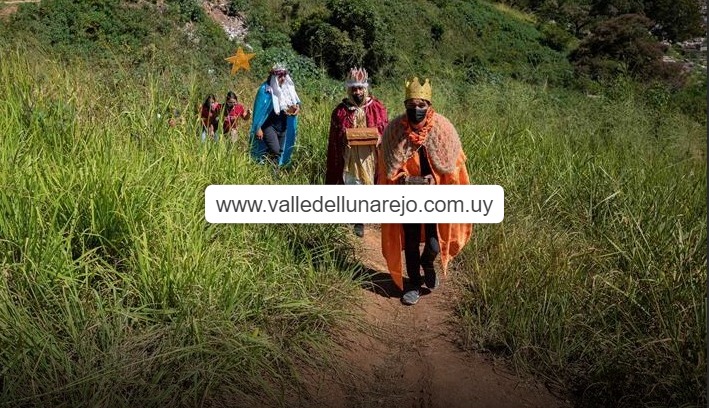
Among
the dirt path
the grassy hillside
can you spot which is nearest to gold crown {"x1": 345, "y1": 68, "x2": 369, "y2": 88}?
the grassy hillside

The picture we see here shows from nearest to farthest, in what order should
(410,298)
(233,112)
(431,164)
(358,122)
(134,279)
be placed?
(134,279), (431,164), (410,298), (358,122), (233,112)

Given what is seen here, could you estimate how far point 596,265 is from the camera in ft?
12.2

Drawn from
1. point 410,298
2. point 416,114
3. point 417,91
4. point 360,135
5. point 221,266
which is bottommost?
point 410,298

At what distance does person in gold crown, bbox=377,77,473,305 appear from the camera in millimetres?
3617

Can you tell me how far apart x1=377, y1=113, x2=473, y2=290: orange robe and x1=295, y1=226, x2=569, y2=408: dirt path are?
41 cm

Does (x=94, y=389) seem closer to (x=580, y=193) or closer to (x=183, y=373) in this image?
(x=183, y=373)

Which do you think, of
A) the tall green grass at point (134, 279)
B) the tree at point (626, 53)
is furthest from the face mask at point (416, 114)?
the tree at point (626, 53)

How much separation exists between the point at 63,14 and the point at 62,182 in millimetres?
12499

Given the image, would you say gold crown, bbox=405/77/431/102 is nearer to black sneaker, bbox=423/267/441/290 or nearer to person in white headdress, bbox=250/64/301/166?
black sneaker, bbox=423/267/441/290

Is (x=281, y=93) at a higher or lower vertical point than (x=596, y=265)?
higher

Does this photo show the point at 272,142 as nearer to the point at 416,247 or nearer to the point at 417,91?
the point at 416,247

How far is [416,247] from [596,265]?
108cm

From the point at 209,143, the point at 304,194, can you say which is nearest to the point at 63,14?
the point at 209,143

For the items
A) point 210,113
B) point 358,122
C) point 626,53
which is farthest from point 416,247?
point 626,53
